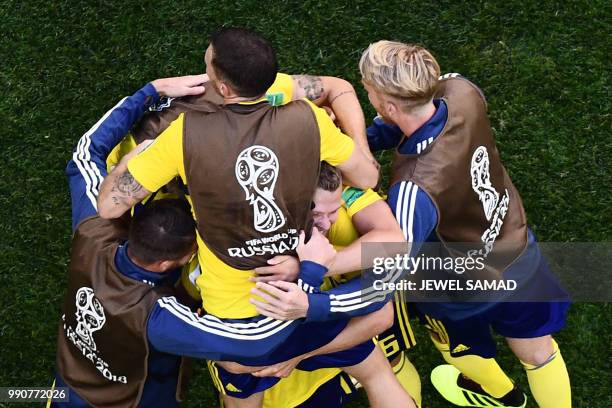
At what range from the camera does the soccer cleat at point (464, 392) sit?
556 cm

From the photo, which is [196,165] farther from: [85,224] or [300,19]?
[300,19]

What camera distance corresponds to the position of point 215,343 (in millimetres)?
4059

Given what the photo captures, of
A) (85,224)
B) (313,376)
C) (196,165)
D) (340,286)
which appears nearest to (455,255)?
(340,286)

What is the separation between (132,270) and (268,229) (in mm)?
744

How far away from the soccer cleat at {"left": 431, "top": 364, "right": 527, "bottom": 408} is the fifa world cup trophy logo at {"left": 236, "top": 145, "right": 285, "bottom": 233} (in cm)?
250

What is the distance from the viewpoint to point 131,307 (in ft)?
13.5

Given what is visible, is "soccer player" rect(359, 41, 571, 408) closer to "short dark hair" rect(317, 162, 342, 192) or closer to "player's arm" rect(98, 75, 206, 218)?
"short dark hair" rect(317, 162, 342, 192)

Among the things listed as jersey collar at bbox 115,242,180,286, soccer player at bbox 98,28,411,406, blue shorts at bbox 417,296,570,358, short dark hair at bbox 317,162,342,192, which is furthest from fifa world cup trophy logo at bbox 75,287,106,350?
blue shorts at bbox 417,296,570,358

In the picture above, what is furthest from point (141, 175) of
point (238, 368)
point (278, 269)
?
point (238, 368)

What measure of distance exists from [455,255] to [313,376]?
106 cm

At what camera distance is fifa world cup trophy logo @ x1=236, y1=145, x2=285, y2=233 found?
3750 millimetres

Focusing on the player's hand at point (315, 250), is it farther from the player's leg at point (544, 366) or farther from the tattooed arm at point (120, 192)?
the player's leg at point (544, 366)

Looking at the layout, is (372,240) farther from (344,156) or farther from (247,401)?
(247,401)

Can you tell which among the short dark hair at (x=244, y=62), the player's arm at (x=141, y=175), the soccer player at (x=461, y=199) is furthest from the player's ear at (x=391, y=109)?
the player's arm at (x=141, y=175)
